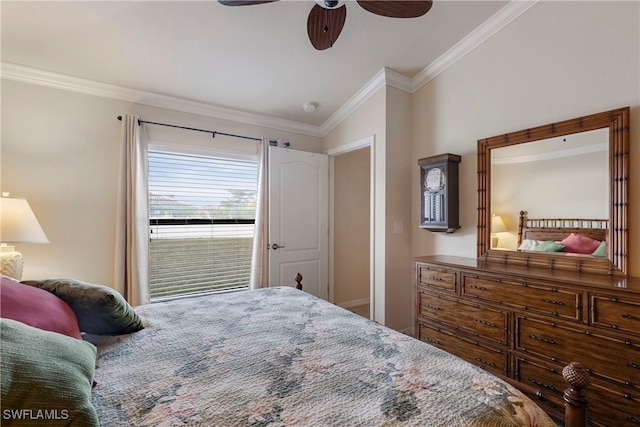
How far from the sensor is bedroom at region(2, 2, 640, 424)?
2.06 m

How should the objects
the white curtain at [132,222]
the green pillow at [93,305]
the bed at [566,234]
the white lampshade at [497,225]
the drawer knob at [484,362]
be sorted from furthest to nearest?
the white curtain at [132,222] → the white lampshade at [497,225] → the drawer knob at [484,362] → the bed at [566,234] → the green pillow at [93,305]

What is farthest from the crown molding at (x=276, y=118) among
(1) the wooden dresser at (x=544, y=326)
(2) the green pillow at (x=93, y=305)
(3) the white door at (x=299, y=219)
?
(2) the green pillow at (x=93, y=305)

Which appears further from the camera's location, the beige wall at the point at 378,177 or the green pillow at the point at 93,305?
the beige wall at the point at 378,177

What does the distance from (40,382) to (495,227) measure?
290cm

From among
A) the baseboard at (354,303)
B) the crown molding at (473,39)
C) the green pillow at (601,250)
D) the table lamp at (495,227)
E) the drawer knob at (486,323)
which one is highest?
the crown molding at (473,39)

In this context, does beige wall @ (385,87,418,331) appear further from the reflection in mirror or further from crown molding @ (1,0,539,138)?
the reflection in mirror

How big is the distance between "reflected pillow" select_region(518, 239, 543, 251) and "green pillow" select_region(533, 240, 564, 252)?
0.9 inches

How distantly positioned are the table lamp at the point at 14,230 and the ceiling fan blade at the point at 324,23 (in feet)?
7.50

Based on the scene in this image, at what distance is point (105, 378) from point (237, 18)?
7.77 feet

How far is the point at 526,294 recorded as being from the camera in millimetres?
1972

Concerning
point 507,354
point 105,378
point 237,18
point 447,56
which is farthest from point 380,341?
point 447,56

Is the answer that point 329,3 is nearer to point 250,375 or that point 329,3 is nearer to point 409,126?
point 250,375

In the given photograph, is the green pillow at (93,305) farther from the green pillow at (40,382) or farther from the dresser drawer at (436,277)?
the dresser drawer at (436,277)

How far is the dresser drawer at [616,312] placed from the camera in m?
1.56
